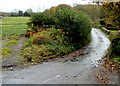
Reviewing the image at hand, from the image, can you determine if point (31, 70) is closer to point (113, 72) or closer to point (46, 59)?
point (46, 59)

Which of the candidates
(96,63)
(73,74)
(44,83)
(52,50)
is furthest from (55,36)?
(44,83)

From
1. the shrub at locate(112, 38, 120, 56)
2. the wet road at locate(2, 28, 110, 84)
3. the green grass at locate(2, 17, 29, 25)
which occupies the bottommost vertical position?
the wet road at locate(2, 28, 110, 84)

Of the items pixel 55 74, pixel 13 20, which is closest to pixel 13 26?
pixel 13 20

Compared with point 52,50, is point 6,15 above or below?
above

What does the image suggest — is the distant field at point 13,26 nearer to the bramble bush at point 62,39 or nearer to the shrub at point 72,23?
the bramble bush at point 62,39

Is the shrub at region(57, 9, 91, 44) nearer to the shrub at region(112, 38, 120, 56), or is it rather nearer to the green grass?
the shrub at region(112, 38, 120, 56)

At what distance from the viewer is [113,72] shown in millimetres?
7422

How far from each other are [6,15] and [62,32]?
15114 mm

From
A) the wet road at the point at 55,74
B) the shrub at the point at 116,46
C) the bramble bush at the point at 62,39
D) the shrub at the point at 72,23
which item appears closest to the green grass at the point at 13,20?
the bramble bush at the point at 62,39

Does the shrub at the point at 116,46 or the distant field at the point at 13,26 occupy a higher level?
the distant field at the point at 13,26

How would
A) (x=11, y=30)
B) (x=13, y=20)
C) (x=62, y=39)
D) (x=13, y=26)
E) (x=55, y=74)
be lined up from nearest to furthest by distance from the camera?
(x=55, y=74), (x=62, y=39), (x=11, y=30), (x=13, y=26), (x=13, y=20)

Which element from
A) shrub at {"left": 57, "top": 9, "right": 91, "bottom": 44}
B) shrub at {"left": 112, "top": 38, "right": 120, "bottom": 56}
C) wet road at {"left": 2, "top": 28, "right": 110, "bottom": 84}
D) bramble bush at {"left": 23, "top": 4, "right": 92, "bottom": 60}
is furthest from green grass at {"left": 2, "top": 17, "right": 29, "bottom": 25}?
shrub at {"left": 112, "top": 38, "right": 120, "bottom": 56}

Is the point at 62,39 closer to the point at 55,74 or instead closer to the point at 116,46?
the point at 116,46

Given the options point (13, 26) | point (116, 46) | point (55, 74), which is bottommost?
point (55, 74)
